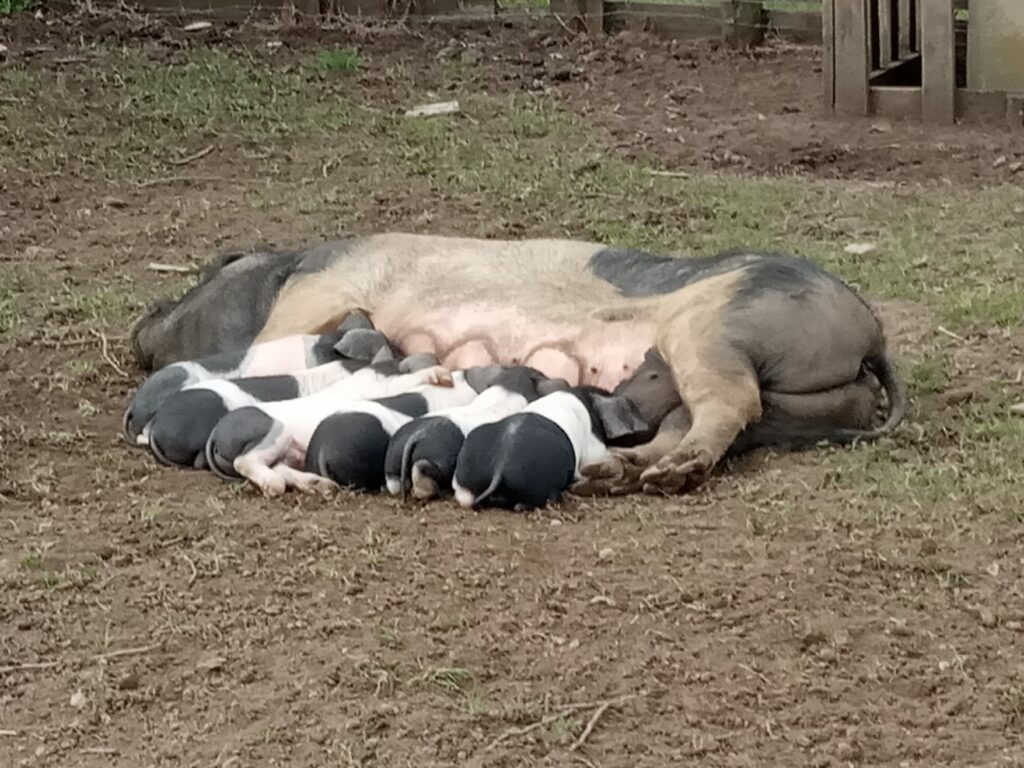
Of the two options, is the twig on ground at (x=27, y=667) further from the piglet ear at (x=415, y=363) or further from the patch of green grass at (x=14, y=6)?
the patch of green grass at (x=14, y=6)

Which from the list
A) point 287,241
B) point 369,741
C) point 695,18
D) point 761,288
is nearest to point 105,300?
point 287,241

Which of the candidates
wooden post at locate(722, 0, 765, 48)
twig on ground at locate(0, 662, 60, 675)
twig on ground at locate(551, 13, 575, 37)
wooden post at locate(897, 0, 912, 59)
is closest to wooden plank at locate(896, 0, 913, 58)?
wooden post at locate(897, 0, 912, 59)

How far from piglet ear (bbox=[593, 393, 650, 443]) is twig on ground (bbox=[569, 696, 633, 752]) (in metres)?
1.61

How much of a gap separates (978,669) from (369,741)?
1.13 metres

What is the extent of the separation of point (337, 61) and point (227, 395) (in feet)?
19.2

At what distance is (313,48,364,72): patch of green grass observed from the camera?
10078 mm

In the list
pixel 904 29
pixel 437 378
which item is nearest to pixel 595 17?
pixel 904 29

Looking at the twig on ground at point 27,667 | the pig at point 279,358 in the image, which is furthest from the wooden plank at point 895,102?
the twig on ground at point 27,667

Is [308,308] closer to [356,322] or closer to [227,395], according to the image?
[356,322]

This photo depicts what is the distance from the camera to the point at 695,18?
425 inches

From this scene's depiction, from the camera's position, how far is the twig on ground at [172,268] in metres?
6.73

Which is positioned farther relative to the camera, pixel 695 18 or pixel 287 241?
pixel 695 18

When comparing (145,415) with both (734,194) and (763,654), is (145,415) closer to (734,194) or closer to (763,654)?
(763,654)

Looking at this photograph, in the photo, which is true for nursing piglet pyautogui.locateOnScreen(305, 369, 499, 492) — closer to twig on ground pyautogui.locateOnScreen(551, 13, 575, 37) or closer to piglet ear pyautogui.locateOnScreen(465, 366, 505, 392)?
piglet ear pyautogui.locateOnScreen(465, 366, 505, 392)
